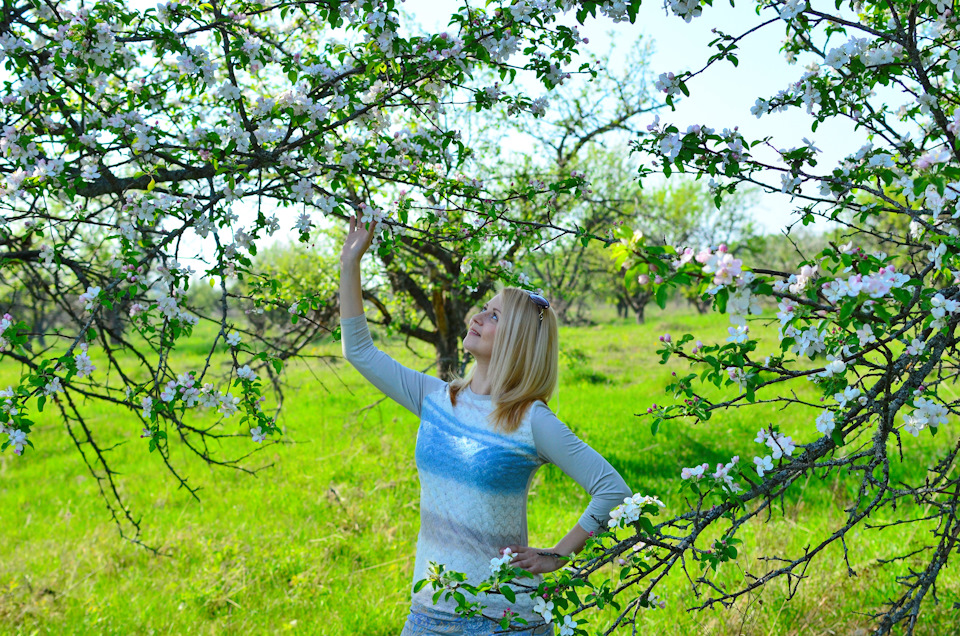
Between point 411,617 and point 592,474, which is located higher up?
point 592,474

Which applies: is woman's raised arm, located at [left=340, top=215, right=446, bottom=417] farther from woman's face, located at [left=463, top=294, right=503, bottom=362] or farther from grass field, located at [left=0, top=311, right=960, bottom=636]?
grass field, located at [left=0, top=311, right=960, bottom=636]

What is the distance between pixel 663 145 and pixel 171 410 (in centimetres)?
218

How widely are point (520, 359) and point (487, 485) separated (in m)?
0.49

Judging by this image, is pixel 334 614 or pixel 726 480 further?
pixel 334 614

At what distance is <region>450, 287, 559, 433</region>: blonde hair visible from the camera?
2.56 m

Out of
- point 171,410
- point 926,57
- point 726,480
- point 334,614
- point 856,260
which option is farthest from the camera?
point 334,614

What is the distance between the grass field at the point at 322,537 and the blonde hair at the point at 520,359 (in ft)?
4.99

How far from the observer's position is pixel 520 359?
103 inches

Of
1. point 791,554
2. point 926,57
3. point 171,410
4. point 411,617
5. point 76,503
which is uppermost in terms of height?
point 926,57

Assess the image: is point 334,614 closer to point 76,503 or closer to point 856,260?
point 856,260

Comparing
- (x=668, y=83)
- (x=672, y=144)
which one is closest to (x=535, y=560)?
(x=672, y=144)

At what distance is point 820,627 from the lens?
3.99 m

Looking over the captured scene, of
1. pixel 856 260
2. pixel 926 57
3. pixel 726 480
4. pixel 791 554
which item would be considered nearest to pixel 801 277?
pixel 856 260

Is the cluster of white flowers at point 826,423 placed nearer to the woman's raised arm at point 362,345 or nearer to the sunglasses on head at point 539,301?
the sunglasses on head at point 539,301
